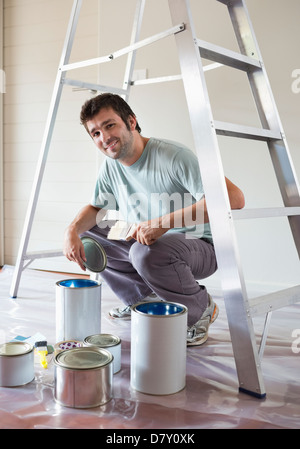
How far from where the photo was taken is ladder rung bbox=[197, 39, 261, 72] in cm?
132

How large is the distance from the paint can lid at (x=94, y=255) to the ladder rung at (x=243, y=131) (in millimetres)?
745

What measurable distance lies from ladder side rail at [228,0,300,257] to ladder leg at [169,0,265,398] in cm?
34

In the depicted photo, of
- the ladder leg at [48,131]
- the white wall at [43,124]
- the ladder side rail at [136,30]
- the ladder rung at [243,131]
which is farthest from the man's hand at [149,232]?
the white wall at [43,124]

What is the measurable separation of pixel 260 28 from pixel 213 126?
1.54 metres

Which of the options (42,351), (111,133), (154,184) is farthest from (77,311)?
(111,133)

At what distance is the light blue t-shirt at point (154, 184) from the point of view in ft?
5.51

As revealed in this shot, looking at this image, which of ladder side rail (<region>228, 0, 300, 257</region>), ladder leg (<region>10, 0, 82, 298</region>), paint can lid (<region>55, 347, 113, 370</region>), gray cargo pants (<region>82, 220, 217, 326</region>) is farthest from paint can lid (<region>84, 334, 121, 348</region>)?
ladder leg (<region>10, 0, 82, 298</region>)

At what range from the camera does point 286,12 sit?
242cm

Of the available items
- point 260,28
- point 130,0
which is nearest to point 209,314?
point 260,28

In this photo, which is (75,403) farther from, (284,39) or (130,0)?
(130,0)

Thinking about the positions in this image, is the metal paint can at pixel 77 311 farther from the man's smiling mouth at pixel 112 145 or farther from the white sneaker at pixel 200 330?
the man's smiling mouth at pixel 112 145

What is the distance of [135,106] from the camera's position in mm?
2814

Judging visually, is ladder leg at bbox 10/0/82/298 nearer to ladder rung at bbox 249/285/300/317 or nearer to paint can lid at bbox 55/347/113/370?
paint can lid at bbox 55/347/113/370

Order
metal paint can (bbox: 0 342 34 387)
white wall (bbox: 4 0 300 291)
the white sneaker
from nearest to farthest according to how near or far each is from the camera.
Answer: metal paint can (bbox: 0 342 34 387) < the white sneaker < white wall (bbox: 4 0 300 291)
